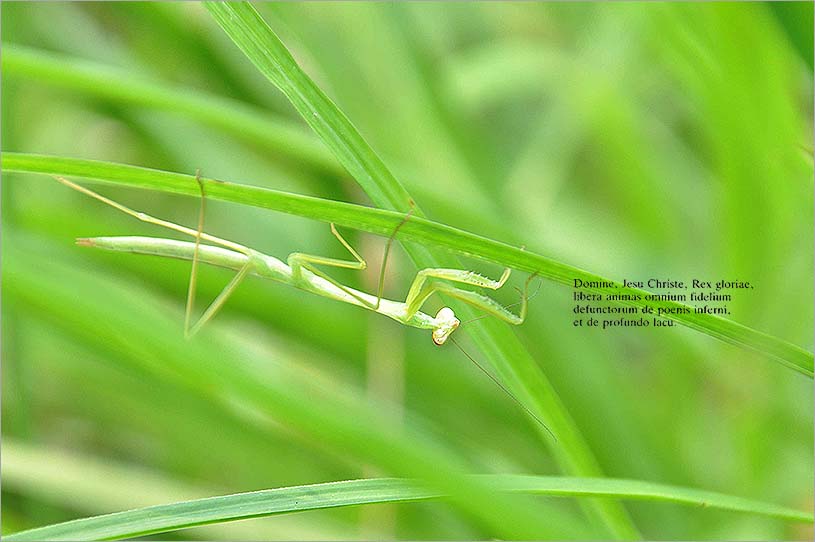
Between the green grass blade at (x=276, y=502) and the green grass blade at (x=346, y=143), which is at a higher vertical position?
the green grass blade at (x=346, y=143)

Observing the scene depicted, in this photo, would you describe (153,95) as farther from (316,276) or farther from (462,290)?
(462,290)

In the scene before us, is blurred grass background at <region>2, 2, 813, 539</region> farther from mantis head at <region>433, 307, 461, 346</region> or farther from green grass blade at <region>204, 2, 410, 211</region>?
green grass blade at <region>204, 2, 410, 211</region>

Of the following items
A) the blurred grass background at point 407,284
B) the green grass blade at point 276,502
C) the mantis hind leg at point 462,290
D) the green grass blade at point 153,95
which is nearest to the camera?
the green grass blade at point 276,502

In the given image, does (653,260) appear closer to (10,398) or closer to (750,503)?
(750,503)

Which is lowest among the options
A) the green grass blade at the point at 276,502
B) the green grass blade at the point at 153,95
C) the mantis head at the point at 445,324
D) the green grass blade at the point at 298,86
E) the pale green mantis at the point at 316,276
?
the green grass blade at the point at 276,502

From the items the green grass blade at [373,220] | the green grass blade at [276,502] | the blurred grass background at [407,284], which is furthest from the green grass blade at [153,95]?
the green grass blade at [276,502]

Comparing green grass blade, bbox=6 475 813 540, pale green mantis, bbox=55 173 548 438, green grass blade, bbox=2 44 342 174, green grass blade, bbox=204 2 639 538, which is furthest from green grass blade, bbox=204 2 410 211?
green grass blade, bbox=2 44 342 174

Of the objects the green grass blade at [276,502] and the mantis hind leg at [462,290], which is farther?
the mantis hind leg at [462,290]

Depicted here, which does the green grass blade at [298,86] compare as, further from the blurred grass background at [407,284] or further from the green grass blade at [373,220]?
the blurred grass background at [407,284]
